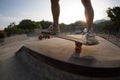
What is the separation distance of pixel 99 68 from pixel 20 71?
4.95ft

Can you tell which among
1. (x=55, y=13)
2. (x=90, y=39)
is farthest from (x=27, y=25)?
(x=90, y=39)

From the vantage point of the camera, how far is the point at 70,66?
2.09 meters

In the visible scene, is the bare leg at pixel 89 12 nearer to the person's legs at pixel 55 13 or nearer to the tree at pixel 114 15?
the person's legs at pixel 55 13

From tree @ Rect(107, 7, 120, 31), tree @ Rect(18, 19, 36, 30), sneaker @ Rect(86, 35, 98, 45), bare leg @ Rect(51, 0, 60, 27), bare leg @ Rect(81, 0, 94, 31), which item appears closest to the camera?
sneaker @ Rect(86, 35, 98, 45)

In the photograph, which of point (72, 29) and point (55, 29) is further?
point (72, 29)

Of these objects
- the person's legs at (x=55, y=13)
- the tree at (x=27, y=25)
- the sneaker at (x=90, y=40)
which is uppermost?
the person's legs at (x=55, y=13)

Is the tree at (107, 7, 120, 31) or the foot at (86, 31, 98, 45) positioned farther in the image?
the tree at (107, 7, 120, 31)

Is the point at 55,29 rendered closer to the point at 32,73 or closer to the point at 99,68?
the point at 32,73

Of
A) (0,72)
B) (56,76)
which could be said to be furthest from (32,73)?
(0,72)

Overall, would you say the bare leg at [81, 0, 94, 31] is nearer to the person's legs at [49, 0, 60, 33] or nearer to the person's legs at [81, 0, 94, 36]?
the person's legs at [81, 0, 94, 36]

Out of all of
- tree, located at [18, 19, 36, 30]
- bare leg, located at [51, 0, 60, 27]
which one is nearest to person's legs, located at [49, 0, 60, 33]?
bare leg, located at [51, 0, 60, 27]

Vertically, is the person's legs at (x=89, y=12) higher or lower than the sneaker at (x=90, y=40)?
higher

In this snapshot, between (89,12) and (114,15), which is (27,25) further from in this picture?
(89,12)

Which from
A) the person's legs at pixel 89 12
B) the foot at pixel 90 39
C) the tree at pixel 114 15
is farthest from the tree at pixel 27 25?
the foot at pixel 90 39
